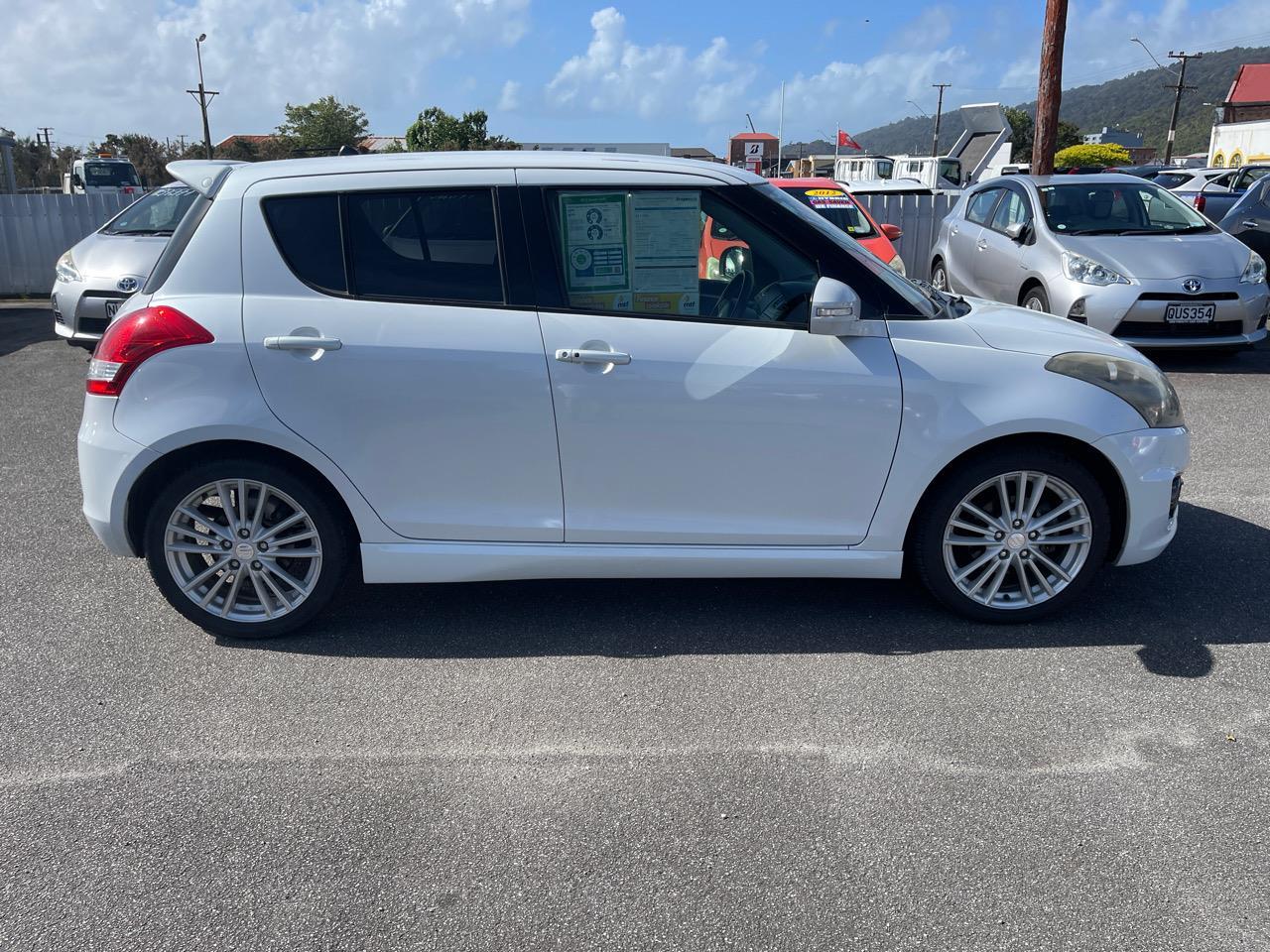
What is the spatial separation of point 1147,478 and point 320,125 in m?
63.0

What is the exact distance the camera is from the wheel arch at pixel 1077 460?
3.98 m

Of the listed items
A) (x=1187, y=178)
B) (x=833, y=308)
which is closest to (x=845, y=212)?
(x=833, y=308)

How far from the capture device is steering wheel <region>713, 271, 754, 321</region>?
390cm

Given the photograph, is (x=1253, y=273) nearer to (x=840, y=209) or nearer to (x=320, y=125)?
(x=840, y=209)

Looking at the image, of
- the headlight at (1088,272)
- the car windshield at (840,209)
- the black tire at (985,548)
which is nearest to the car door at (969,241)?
the car windshield at (840,209)

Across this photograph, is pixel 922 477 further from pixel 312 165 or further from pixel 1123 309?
pixel 1123 309

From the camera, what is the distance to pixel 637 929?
2531 mm

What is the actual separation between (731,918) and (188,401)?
2.64m

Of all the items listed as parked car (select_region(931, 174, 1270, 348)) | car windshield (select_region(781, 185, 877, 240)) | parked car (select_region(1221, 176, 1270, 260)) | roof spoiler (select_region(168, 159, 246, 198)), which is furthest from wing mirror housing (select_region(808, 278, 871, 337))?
parked car (select_region(1221, 176, 1270, 260))

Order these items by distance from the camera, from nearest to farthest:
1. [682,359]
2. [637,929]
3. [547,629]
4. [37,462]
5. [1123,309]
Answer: [637,929] → [682,359] → [547,629] → [37,462] → [1123,309]

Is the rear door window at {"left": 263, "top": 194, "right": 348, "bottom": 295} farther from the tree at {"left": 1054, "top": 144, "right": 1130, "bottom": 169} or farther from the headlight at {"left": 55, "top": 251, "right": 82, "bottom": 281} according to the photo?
the tree at {"left": 1054, "top": 144, "right": 1130, "bottom": 169}

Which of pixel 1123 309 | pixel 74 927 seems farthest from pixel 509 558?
pixel 1123 309

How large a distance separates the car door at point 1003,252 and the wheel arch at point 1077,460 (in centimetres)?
584

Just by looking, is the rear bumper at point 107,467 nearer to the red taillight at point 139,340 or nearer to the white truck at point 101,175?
the red taillight at point 139,340
